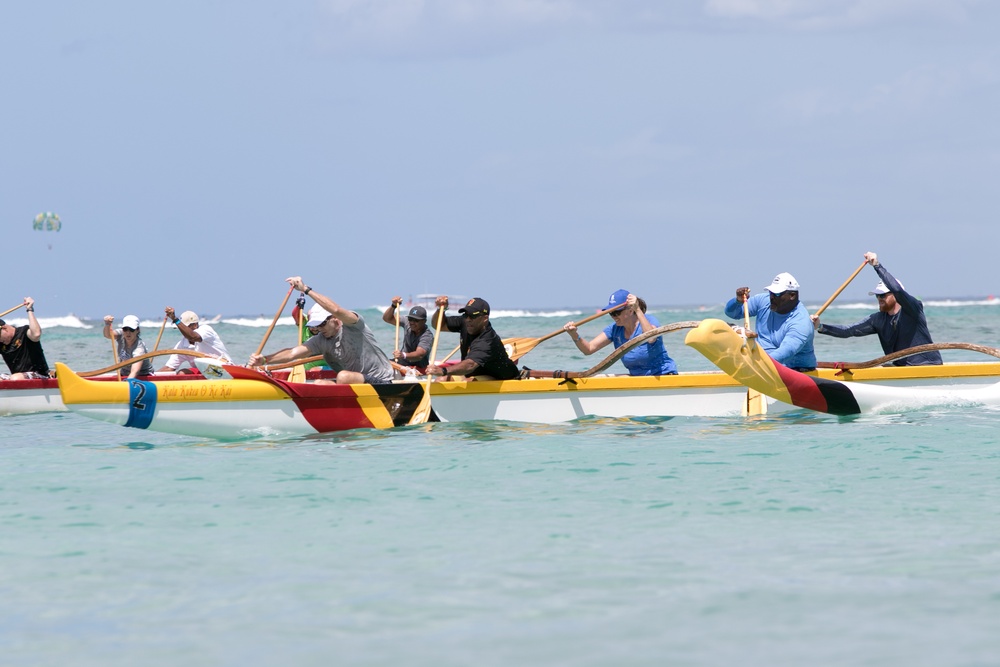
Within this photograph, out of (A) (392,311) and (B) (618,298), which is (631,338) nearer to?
(B) (618,298)

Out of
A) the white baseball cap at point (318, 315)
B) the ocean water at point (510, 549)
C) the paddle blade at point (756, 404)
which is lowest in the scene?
the ocean water at point (510, 549)

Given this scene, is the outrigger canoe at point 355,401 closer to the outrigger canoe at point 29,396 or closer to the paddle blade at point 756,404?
the paddle blade at point 756,404

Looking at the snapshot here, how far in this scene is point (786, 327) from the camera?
1227cm

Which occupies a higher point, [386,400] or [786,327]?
[786,327]

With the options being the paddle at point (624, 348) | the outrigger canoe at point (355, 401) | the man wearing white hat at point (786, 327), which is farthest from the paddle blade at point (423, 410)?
the man wearing white hat at point (786, 327)

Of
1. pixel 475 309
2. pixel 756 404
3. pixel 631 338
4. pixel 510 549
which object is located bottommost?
pixel 510 549

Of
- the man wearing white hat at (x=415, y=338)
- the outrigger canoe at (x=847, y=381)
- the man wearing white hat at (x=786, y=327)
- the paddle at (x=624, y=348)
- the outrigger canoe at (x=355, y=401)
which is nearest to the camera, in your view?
the outrigger canoe at (x=355, y=401)

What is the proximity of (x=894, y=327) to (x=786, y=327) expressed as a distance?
1.80 meters

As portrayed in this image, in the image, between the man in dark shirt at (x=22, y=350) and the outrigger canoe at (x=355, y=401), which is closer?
the outrigger canoe at (x=355, y=401)

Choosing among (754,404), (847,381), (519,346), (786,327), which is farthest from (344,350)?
(847,381)

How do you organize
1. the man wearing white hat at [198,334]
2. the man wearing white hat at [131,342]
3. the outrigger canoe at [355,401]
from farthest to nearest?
the man wearing white hat at [131,342] < the man wearing white hat at [198,334] < the outrigger canoe at [355,401]

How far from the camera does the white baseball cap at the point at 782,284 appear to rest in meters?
12.1

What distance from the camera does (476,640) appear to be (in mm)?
5199

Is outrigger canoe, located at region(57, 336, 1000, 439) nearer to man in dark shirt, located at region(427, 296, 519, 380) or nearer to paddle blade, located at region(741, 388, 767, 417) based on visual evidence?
paddle blade, located at region(741, 388, 767, 417)
